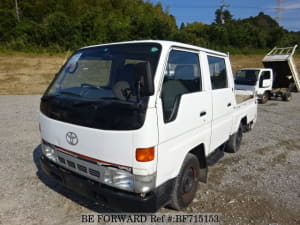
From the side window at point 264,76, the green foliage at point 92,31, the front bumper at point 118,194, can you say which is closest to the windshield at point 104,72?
the front bumper at point 118,194

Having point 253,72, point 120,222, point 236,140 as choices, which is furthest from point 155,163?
point 253,72

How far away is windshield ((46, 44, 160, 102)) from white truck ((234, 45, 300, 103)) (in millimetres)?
9575

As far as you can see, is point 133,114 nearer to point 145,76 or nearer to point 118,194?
point 145,76

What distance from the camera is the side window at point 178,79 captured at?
86.6 inches

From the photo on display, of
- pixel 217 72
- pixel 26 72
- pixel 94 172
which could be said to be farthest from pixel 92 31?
→ pixel 94 172

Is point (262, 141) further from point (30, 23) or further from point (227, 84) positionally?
point (30, 23)

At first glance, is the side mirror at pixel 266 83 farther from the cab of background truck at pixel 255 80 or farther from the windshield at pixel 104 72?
the windshield at pixel 104 72

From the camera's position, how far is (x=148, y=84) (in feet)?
5.94

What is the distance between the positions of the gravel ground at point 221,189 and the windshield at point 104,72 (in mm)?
1500

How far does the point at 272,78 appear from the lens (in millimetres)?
11984

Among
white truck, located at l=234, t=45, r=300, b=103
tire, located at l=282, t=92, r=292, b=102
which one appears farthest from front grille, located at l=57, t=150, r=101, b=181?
tire, located at l=282, t=92, r=292, b=102

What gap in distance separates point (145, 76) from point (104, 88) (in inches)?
32.3

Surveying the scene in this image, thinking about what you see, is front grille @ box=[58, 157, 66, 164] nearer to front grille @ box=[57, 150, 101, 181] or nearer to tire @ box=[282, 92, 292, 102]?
front grille @ box=[57, 150, 101, 181]

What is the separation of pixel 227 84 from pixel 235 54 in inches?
1152
